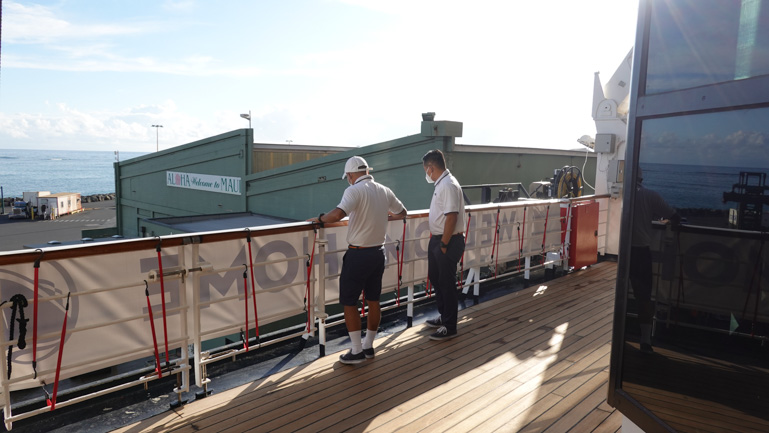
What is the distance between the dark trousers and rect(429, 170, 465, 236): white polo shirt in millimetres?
119

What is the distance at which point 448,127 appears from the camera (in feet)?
34.7

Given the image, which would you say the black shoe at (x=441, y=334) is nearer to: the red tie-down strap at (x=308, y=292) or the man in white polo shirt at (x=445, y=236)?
the man in white polo shirt at (x=445, y=236)

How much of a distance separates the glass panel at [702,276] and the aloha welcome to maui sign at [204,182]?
1645 centimetres

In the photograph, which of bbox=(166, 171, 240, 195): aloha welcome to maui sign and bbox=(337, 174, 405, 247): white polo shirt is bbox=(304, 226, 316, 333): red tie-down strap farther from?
bbox=(166, 171, 240, 195): aloha welcome to maui sign

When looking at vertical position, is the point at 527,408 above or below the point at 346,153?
below

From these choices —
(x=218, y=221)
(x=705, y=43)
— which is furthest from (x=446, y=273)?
(x=218, y=221)

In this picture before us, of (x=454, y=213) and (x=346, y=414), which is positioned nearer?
(x=346, y=414)

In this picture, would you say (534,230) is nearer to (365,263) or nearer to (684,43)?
(365,263)

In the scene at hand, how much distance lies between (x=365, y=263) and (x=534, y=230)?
413cm

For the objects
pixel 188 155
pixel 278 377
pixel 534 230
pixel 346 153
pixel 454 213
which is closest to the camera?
pixel 278 377

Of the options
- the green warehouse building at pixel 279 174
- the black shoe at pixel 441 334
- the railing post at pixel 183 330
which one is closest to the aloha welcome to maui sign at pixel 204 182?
the green warehouse building at pixel 279 174

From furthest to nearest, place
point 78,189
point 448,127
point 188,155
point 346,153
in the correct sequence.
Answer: point 78,189 → point 188,155 → point 346,153 → point 448,127

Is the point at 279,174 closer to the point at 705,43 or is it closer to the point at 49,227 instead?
the point at 705,43

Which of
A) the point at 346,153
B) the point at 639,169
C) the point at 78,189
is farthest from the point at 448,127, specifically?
the point at 78,189
